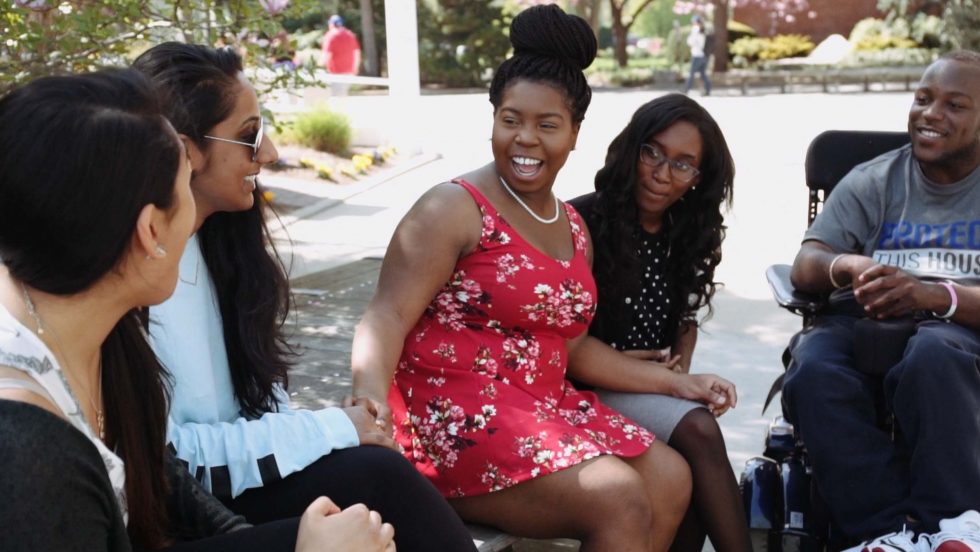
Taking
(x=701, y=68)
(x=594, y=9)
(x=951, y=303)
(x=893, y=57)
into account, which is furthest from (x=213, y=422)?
(x=594, y=9)

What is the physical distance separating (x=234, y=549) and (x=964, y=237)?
2717 mm

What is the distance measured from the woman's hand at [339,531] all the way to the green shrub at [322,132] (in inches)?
494

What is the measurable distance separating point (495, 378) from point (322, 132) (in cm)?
1167

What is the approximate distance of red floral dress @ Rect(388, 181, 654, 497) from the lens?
284cm

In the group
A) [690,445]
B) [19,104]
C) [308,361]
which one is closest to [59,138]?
[19,104]

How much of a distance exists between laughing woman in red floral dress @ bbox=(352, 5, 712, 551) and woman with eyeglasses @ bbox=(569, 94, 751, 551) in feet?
0.43

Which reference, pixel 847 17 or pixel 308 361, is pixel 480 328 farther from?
pixel 847 17

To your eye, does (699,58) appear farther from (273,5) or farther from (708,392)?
(708,392)

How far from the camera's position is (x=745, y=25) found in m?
34.5

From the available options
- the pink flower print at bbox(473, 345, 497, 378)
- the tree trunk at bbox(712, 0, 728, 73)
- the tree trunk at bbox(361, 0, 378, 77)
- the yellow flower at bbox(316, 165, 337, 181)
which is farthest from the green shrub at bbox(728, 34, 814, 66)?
the pink flower print at bbox(473, 345, 497, 378)

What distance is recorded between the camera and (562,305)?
3.03 meters

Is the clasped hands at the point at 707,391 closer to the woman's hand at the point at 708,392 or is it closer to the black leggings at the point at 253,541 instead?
the woman's hand at the point at 708,392

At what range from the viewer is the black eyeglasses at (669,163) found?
3379 millimetres

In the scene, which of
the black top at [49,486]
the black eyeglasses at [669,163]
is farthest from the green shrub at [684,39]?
the black top at [49,486]
